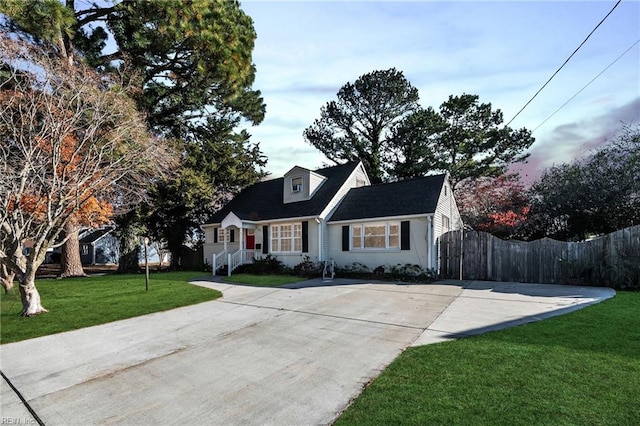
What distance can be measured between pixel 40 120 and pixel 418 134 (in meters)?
21.5

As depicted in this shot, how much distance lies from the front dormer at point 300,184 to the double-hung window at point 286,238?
1.65 meters

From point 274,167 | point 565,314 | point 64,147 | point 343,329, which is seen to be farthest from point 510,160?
point 64,147

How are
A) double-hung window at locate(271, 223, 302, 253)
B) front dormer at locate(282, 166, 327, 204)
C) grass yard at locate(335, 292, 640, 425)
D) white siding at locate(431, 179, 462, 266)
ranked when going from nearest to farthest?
grass yard at locate(335, 292, 640, 425) < white siding at locate(431, 179, 462, 266) < double-hung window at locate(271, 223, 302, 253) < front dormer at locate(282, 166, 327, 204)

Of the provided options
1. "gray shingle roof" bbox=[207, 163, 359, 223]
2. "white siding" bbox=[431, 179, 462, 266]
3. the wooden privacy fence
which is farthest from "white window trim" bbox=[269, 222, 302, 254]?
the wooden privacy fence

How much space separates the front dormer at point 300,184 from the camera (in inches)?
704

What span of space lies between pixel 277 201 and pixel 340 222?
5058 mm

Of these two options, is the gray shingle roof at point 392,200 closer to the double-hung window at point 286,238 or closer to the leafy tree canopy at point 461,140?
the double-hung window at point 286,238

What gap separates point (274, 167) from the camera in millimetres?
24703

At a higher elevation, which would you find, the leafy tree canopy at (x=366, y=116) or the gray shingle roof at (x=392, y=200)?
the leafy tree canopy at (x=366, y=116)

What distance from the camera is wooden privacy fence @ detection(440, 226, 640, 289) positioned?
10.6 meters

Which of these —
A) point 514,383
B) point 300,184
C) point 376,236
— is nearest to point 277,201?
point 300,184

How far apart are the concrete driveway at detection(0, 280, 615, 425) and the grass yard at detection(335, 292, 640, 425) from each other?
0.41 m

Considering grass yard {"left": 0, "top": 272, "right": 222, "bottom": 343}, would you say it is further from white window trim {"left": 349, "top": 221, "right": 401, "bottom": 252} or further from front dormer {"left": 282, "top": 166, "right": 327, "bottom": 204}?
front dormer {"left": 282, "top": 166, "right": 327, "bottom": 204}

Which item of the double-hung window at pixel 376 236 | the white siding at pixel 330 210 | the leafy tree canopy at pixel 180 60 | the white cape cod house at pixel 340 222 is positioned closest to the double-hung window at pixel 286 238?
the white cape cod house at pixel 340 222
